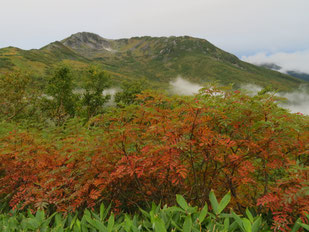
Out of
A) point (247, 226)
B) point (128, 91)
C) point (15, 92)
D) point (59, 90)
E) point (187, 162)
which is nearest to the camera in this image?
point (247, 226)

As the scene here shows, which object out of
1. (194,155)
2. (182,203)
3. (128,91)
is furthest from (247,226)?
(128,91)

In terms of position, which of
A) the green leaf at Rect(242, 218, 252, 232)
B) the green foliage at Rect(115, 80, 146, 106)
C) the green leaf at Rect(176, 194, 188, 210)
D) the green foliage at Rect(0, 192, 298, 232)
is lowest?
the green foliage at Rect(115, 80, 146, 106)

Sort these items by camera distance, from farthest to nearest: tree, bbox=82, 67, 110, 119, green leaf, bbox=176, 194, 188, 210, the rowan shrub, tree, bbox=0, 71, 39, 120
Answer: tree, bbox=82, 67, 110, 119 < tree, bbox=0, 71, 39, 120 < the rowan shrub < green leaf, bbox=176, 194, 188, 210

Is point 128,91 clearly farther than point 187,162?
Yes

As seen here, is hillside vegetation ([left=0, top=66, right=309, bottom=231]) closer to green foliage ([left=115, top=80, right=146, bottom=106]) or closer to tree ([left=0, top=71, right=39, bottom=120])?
tree ([left=0, top=71, right=39, bottom=120])

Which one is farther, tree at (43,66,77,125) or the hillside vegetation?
tree at (43,66,77,125)

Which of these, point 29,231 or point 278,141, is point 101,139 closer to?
point 29,231

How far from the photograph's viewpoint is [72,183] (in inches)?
152

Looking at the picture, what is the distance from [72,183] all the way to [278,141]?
4023 mm

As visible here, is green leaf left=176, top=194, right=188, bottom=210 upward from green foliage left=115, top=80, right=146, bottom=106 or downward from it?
upward

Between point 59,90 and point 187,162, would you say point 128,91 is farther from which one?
point 187,162

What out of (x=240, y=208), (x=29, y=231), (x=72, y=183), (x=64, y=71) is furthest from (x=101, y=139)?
(x=64, y=71)

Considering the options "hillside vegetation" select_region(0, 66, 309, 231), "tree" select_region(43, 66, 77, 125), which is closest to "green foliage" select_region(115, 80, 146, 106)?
"tree" select_region(43, 66, 77, 125)

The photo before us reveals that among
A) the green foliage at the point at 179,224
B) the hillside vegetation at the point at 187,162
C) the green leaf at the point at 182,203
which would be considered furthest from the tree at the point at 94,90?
the green leaf at the point at 182,203
